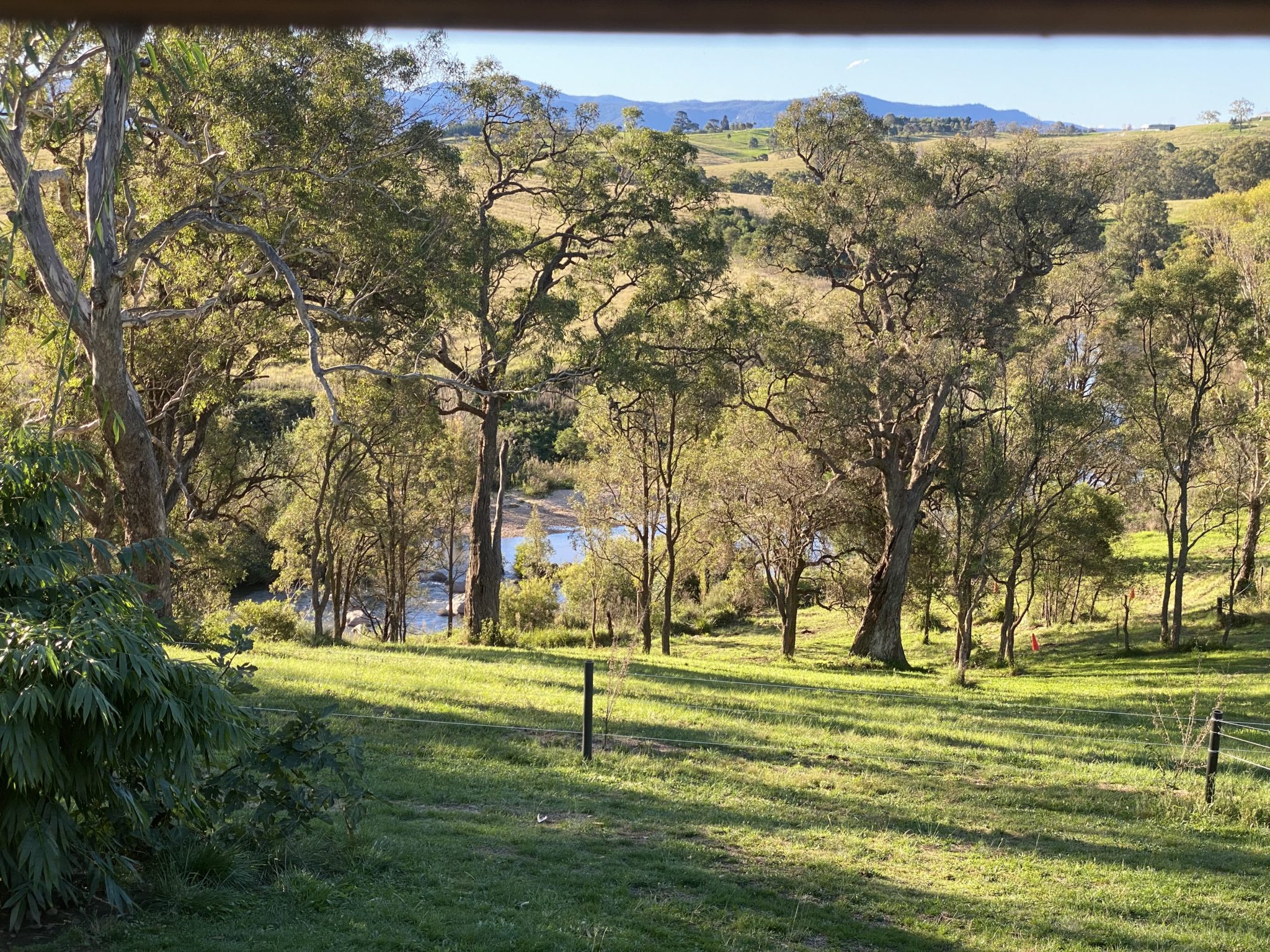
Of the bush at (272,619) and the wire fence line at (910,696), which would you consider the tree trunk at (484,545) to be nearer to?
the bush at (272,619)

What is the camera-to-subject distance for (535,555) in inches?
1656

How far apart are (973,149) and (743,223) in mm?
10510

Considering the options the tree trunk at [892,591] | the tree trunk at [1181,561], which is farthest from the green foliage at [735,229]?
the tree trunk at [1181,561]

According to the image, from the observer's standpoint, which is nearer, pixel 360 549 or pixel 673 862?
pixel 673 862

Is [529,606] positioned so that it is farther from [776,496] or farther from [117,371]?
[117,371]

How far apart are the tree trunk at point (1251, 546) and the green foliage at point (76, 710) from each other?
32585 millimetres

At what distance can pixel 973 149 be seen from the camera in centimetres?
2336

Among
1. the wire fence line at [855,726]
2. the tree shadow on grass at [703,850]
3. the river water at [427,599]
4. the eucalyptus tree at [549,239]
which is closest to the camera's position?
the tree shadow on grass at [703,850]

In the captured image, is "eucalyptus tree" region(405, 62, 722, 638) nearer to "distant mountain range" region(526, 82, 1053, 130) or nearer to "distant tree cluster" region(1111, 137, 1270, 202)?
"distant mountain range" region(526, 82, 1053, 130)

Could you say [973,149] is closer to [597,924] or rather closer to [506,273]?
[506,273]

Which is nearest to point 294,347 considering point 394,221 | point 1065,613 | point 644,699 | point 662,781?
point 394,221

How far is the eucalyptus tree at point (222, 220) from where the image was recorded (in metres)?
11.6

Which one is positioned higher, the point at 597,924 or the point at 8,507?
the point at 8,507

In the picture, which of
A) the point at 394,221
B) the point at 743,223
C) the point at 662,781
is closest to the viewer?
the point at 662,781
